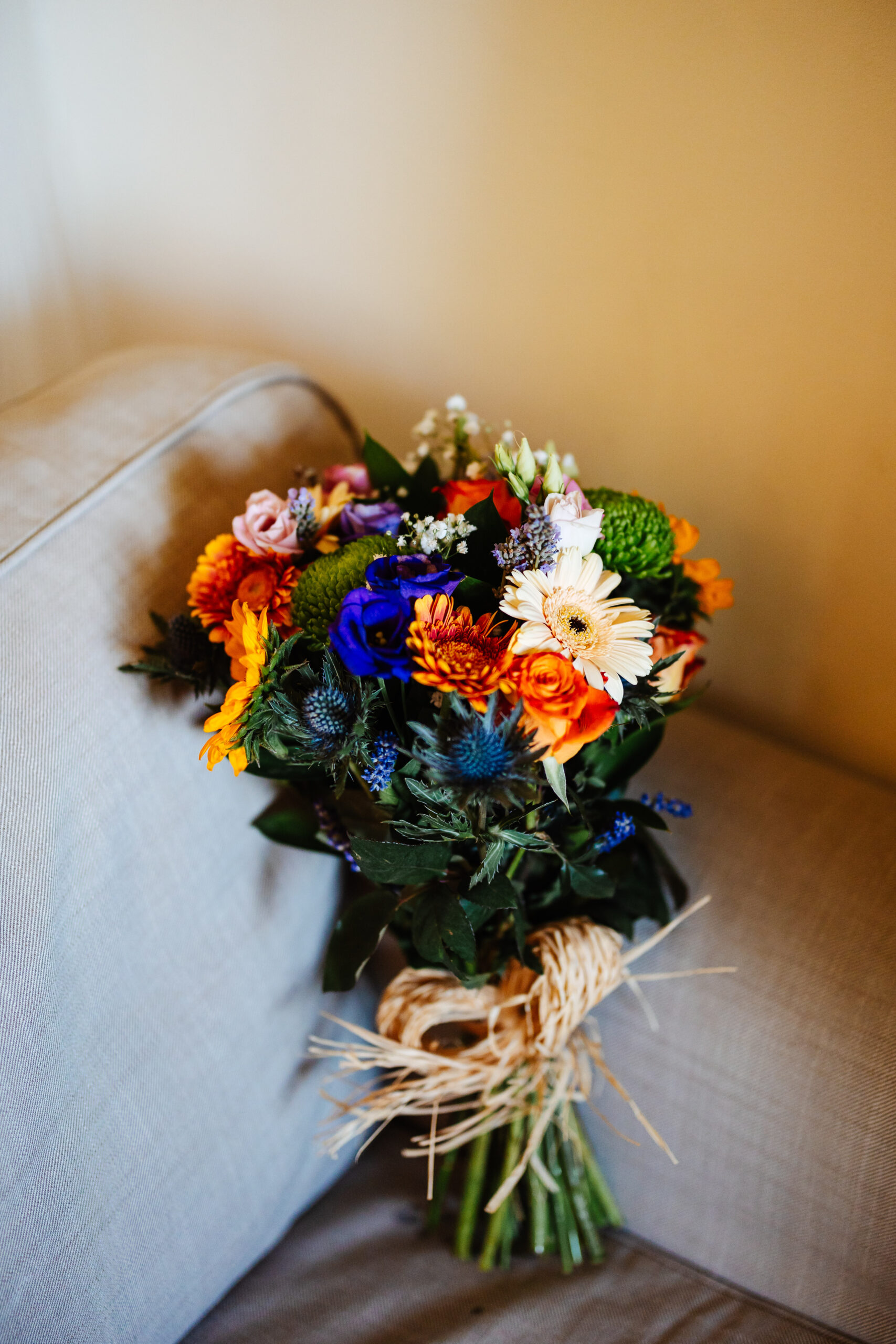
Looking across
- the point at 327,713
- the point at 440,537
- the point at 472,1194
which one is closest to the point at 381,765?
the point at 327,713

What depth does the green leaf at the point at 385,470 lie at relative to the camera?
0.73 meters

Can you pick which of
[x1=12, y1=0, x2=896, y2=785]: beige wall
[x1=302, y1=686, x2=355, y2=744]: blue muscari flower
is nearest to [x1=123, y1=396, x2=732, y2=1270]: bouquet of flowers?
[x1=302, y1=686, x2=355, y2=744]: blue muscari flower

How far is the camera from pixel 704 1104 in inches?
30.7

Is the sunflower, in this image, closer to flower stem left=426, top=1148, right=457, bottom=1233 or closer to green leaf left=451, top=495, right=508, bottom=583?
green leaf left=451, top=495, right=508, bottom=583

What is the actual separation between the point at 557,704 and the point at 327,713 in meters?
0.15

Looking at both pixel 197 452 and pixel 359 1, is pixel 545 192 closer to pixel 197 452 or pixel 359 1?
pixel 359 1

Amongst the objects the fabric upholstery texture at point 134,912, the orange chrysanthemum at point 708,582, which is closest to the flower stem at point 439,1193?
the fabric upholstery texture at point 134,912

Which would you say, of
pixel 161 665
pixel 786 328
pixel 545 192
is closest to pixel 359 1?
pixel 545 192

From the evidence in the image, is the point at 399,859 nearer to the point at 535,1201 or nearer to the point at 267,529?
the point at 267,529

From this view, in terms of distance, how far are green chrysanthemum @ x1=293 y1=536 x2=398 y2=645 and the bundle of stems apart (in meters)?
0.55

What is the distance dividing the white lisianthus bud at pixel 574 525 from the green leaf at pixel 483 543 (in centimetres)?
5

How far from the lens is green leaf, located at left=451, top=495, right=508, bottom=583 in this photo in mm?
582

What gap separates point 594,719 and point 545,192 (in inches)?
24.2

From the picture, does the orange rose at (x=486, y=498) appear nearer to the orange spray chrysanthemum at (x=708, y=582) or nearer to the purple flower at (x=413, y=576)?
the purple flower at (x=413, y=576)
